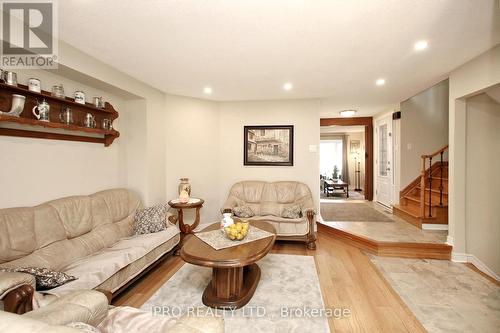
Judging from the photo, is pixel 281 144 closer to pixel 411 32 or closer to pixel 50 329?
pixel 411 32

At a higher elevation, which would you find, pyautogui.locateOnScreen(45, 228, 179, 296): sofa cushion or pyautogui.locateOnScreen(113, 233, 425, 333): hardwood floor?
pyautogui.locateOnScreen(45, 228, 179, 296): sofa cushion

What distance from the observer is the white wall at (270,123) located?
14.8ft

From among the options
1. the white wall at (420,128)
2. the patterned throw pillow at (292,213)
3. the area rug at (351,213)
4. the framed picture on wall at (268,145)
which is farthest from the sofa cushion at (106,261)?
the white wall at (420,128)

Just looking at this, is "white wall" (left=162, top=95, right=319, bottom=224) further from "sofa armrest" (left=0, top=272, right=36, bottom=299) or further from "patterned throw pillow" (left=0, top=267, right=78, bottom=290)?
"sofa armrest" (left=0, top=272, right=36, bottom=299)

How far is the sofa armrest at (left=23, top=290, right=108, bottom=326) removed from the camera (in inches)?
44.6

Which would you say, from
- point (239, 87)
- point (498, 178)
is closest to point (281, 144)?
point (239, 87)

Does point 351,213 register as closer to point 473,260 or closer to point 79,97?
point 473,260

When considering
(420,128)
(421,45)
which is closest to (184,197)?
(421,45)

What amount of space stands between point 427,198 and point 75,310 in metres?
5.51

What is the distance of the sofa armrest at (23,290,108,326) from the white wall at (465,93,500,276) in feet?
13.3

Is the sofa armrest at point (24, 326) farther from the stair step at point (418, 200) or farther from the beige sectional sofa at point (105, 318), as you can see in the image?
the stair step at point (418, 200)

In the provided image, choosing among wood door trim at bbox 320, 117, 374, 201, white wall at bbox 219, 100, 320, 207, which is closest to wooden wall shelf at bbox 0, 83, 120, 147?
white wall at bbox 219, 100, 320, 207

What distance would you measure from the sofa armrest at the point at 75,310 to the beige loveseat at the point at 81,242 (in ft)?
1.28

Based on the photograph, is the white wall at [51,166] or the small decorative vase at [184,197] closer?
the white wall at [51,166]
